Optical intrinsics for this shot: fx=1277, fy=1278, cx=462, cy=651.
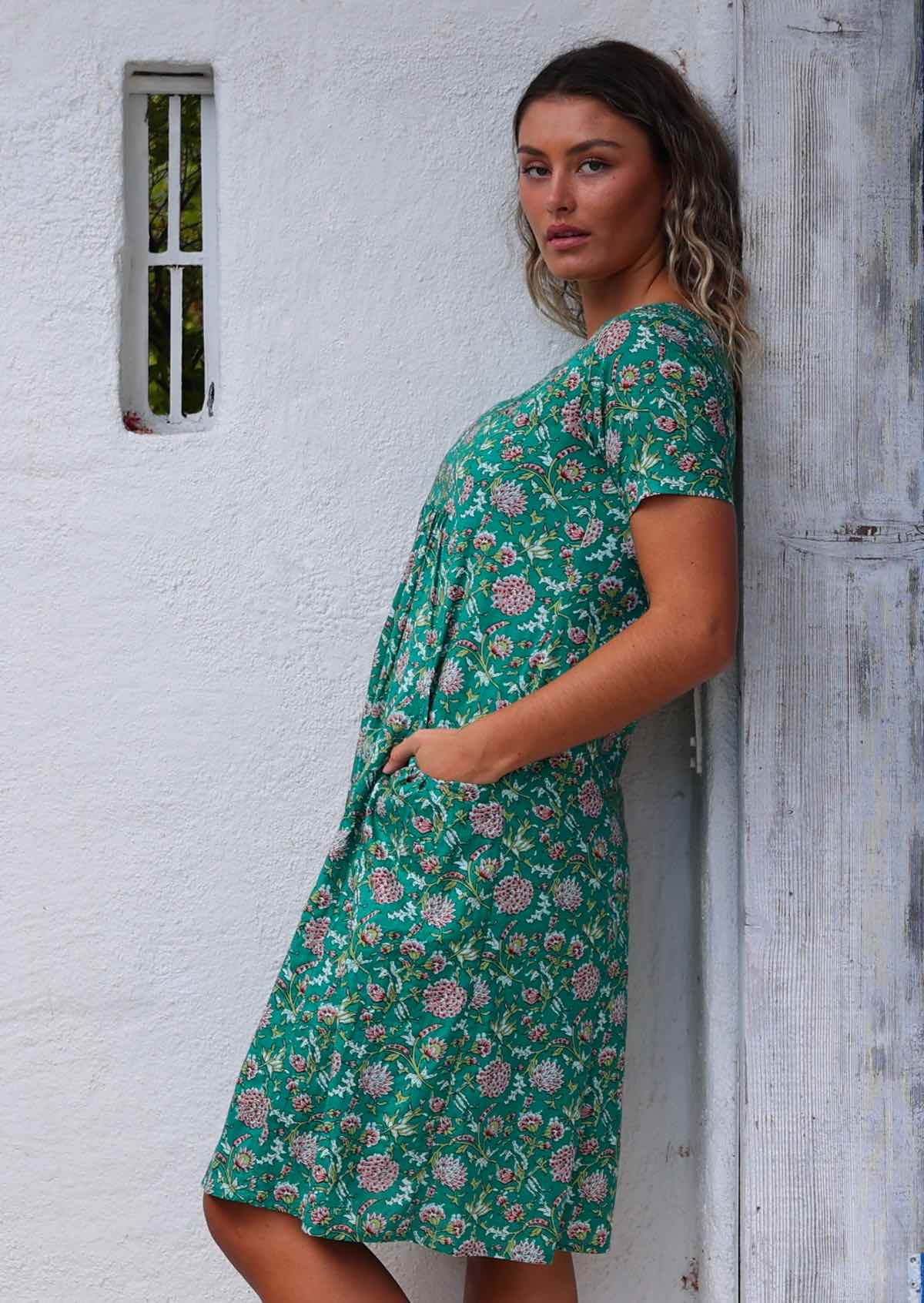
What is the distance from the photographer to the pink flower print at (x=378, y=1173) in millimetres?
1596

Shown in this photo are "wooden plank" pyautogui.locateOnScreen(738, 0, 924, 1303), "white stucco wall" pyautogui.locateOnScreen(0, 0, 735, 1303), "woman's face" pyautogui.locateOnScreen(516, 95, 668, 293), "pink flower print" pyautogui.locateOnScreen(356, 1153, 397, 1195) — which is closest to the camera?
A: "pink flower print" pyautogui.locateOnScreen(356, 1153, 397, 1195)

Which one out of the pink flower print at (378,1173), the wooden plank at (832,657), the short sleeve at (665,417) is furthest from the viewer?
the wooden plank at (832,657)

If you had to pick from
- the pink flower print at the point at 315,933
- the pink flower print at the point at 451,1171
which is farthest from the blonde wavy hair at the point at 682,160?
the pink flower print at the point at 451,1171

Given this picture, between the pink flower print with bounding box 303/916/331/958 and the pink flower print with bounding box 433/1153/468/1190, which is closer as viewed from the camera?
the pink flower print with bounding box 433/1153/468/1190

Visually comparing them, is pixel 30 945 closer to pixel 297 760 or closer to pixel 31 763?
pixel 31 763

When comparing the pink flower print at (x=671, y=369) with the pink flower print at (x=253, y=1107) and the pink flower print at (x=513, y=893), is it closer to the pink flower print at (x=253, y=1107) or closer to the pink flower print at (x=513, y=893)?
the pink flower print at (x=513, y=893)

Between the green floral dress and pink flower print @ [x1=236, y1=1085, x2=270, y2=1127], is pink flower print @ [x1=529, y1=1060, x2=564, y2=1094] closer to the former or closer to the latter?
the green floral dress

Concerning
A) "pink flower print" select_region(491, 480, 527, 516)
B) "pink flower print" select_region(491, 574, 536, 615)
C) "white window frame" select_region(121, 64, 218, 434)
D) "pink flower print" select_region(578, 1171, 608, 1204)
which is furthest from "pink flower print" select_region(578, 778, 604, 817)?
"white window frame" select_region(121, 64, 218, 434)

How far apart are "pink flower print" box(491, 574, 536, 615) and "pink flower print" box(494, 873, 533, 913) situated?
0.33 metres

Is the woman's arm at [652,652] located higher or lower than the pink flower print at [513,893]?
higher

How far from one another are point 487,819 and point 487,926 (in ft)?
0.43

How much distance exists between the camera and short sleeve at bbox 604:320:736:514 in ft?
4.91

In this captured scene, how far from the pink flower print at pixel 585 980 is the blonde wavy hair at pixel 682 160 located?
33.2 inches

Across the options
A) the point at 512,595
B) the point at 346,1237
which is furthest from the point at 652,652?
the point at 346,1237
